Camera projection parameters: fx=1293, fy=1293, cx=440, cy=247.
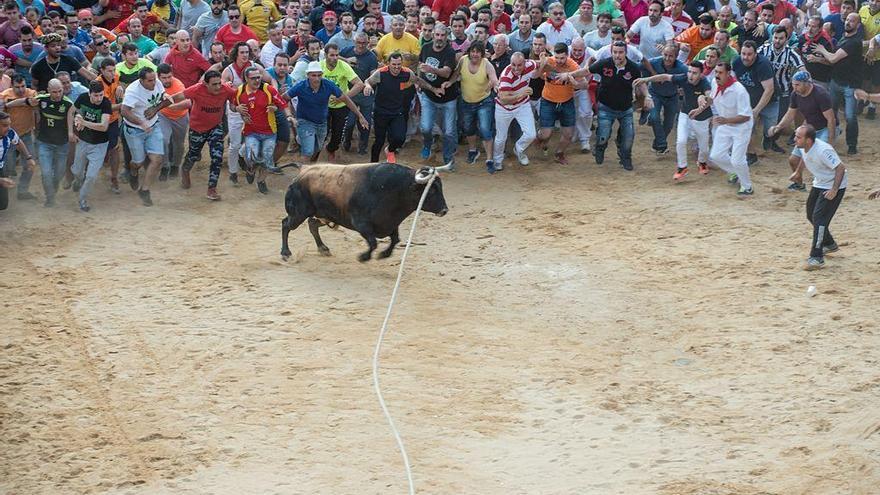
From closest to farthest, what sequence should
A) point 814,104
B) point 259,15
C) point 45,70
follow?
point 814,104 → point 45,70 → point 259,15

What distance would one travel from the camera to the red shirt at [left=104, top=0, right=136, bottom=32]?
21016 millimetres

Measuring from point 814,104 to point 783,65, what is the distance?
5.57ft

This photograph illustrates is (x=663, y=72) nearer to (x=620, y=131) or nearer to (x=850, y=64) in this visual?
(x=620, y=131)

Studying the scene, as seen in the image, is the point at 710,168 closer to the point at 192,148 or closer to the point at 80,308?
the point at 192,148

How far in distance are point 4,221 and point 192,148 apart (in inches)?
105

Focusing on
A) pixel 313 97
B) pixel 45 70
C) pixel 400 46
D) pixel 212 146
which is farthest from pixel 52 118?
pixel 400 46

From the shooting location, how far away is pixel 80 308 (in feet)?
46.2

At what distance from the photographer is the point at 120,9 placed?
2102 cm

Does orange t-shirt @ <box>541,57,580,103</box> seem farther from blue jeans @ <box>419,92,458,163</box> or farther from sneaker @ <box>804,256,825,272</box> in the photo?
sneaker @ <box>804,256,825,272</box>

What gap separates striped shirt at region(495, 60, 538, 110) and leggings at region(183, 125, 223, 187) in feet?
13.2

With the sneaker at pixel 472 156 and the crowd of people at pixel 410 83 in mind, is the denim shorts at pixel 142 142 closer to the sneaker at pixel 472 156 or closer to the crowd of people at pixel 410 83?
the crowd of people at pixel 410 83

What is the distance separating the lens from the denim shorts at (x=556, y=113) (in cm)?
1877

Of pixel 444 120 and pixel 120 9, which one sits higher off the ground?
pixel 120 9

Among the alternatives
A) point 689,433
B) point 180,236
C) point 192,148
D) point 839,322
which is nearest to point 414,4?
point 192,148
